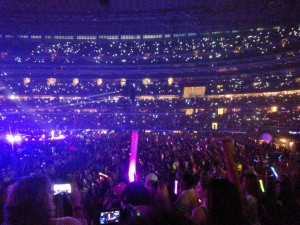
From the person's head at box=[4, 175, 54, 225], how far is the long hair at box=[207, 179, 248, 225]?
1193mm

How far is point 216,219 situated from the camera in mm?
2229

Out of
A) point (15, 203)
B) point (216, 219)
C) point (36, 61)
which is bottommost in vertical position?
point (216, 219)

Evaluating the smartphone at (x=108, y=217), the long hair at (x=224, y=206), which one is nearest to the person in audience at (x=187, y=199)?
the smartphone at (x=108, y=217)

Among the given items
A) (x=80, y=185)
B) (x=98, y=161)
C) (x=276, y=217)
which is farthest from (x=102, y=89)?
(x=276, y=217)

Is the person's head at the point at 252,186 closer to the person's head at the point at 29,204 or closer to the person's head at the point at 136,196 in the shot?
the person's head at the point at 136,196

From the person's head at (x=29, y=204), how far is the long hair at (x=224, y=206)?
1193 mm

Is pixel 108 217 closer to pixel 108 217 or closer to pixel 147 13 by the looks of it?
pixel 108 217

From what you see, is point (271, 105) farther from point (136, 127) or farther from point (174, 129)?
point (136, 127)

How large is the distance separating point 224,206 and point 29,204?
1.40 metres

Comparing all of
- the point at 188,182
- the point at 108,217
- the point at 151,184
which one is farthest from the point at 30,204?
the point at 151,184

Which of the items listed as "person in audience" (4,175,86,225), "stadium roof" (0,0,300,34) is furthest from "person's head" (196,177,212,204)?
"stadium roof" (0,0,300,34)

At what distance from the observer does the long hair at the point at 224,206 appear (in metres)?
2.21

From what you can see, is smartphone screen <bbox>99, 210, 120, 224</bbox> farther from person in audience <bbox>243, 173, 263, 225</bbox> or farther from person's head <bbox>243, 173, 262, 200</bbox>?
person's head <bbox>243, 173, 262, 200</bbox>

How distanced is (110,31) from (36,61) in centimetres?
1425
